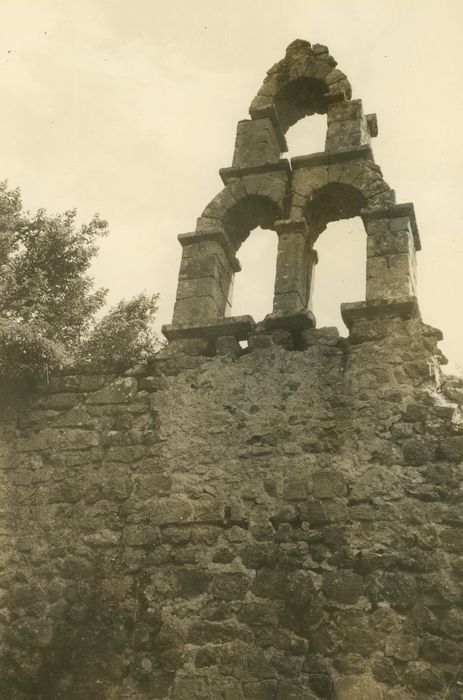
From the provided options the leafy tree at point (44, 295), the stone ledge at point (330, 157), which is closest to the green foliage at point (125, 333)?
the leafy tree at point (44, 295)

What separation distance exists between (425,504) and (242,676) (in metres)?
1.59

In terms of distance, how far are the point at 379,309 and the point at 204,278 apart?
1.64 m

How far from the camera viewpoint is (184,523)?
4570mm

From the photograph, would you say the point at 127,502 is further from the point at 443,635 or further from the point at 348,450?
the point at 443,635

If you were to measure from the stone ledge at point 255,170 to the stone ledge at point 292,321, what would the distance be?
1751 mm

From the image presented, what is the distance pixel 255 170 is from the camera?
6.20 metres

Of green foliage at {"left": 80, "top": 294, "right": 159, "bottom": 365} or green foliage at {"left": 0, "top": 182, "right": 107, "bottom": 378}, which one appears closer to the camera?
green foliage at {"left": 0, "top": 182, "right": 107, "bottom": 378}

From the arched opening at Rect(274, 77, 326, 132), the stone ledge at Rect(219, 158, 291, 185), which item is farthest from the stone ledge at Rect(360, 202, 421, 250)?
the arched opening at Rect(274, 77, 326, 132)

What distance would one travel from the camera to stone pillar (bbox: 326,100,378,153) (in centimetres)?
611

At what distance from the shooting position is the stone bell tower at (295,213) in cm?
520

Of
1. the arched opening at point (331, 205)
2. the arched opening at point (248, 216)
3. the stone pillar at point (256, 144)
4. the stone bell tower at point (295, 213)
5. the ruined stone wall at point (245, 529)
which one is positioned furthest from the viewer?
the stone pillar at point (256, 144)

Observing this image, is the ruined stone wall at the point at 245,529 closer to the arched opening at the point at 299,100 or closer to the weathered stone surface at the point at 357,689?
the weathered stone surface at the point at 357,689

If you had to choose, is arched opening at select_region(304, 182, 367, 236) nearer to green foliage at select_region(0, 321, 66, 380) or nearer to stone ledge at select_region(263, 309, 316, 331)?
stone ledge at select_region(263, 309, 316, 331)

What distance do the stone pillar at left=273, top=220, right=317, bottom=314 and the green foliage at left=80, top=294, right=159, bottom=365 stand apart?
221 centimetres
